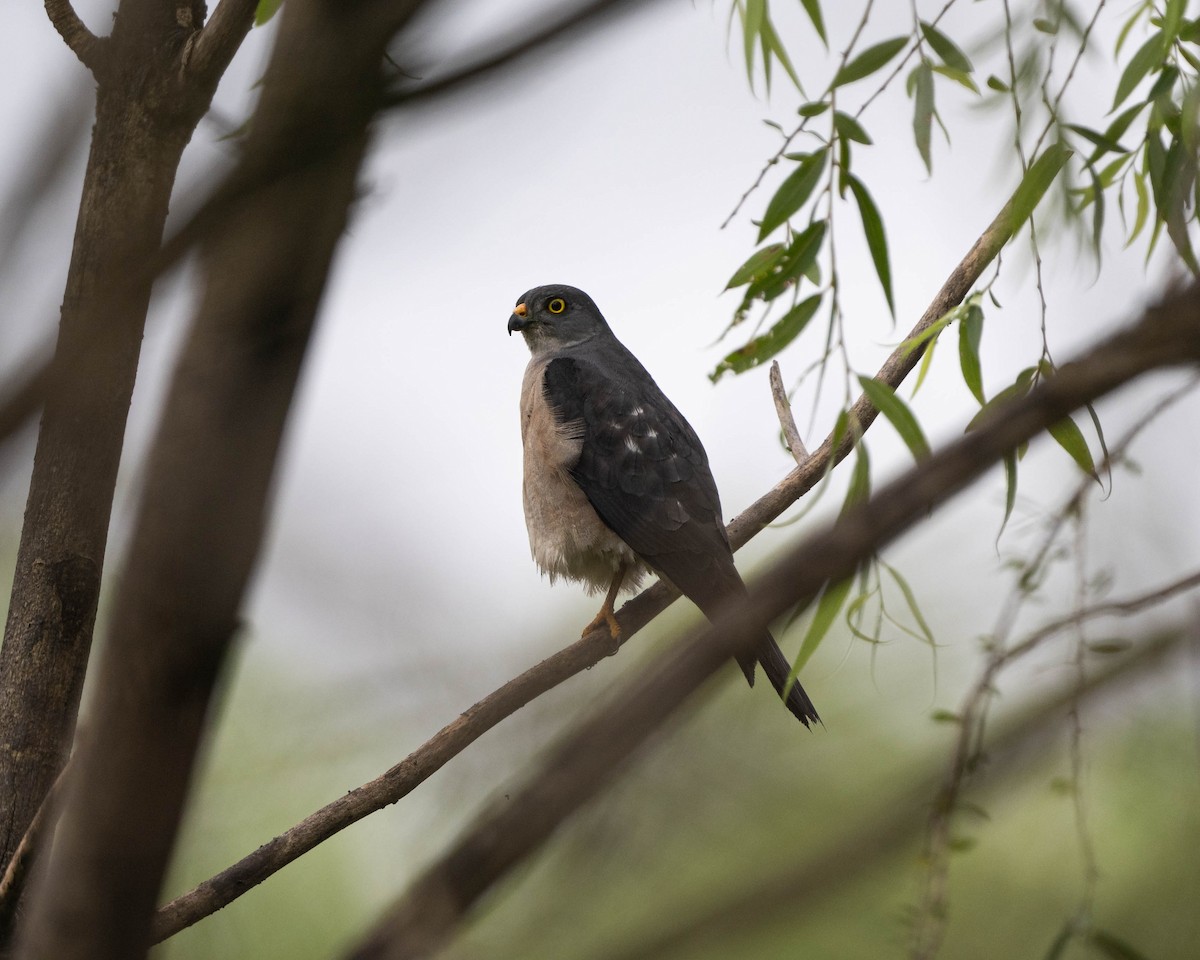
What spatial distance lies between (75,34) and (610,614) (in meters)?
2.54

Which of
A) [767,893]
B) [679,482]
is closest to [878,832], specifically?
[767,893]

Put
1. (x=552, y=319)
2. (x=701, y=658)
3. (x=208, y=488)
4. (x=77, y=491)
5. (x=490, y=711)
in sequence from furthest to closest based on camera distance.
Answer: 1. (x=552, y=319)
2. (x=490, y=711)
3. (x=77, y=491)
4. (x=208, y=488)
5. (x=701, y=658)

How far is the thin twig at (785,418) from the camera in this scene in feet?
12.8

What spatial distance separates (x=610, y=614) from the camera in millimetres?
4223

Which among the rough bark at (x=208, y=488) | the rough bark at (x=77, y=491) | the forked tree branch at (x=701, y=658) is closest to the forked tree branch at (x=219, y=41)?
the rough bark at (x=77, y=491)

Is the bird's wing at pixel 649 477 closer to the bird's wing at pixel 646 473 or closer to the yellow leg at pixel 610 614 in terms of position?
the bird's wing at pixel 646 473

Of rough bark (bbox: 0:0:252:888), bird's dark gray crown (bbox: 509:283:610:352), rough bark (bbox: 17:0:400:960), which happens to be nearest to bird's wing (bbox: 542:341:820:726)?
bird's dark gray crown (bbox: 509:283:610:352)

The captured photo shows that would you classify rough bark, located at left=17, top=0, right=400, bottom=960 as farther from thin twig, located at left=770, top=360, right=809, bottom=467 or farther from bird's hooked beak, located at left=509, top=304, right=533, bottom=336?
bird's hooked beak, located at left=509, top=304, right=533, bottom=336

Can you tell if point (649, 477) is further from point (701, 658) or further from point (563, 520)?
point (701, 658)

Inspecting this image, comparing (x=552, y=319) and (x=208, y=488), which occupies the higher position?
(x=552, y=319)

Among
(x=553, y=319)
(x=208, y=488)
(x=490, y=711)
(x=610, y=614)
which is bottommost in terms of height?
(x=208, y=488)

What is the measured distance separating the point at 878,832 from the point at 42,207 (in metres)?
1.03

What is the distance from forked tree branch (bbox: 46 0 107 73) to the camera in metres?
2.55

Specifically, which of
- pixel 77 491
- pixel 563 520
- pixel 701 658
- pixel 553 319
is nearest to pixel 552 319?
pixel 553 319
